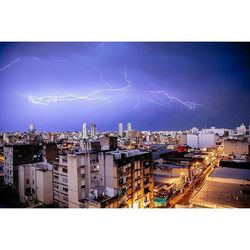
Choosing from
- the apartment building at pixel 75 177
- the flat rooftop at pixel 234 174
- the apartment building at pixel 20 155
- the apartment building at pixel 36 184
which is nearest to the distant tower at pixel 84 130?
the apartment building at pixel 75 177

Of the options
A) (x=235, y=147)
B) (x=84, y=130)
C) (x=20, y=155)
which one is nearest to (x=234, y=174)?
(x=235, y=147)

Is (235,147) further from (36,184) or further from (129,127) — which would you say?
(36,184)

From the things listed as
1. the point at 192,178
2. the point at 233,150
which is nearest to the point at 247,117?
the point at 192,178

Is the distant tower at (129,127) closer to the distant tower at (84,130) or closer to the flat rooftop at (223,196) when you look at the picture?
the distant tower at (84,130)

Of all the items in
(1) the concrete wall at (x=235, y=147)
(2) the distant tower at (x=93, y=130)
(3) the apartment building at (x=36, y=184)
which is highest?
(2) the distant tower at (x=93, y=130)

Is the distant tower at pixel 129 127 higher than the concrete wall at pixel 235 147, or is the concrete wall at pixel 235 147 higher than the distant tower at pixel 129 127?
the distant tower at pixel 129 127
